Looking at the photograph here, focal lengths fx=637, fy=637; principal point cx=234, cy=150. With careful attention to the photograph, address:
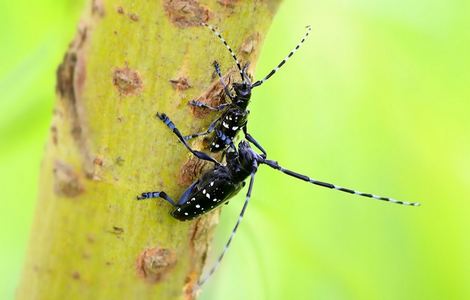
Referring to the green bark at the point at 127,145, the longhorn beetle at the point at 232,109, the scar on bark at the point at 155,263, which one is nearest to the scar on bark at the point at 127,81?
the green bark at the point at 127,145

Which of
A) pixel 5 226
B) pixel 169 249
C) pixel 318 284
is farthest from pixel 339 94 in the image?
pixel 5 226

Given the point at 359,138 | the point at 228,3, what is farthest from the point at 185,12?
the point at 359,138

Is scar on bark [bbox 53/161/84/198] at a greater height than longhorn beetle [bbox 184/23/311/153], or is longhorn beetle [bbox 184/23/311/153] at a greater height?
longhorn beetle [bbox 184/23/311/153]

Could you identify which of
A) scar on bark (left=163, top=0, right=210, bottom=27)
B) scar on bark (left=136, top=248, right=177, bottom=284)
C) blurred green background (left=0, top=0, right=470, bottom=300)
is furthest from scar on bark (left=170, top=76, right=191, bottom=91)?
blurred green background (left=0, top=0, right=470, bottom=300)

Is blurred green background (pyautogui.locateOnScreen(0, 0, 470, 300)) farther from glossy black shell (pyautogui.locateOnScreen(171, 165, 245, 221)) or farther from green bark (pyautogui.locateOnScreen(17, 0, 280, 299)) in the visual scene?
green bark (pyautogui.locateOnScreen(17, 0, 280, 299))

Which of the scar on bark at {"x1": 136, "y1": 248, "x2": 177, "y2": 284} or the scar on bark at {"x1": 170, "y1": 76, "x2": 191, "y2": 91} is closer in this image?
the scar on bark at {"x1": 170, "y1": 76, "x2": 191, "y2": 91}

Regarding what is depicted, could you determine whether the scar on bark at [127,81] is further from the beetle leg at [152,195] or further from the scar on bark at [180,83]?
the beetle leg at [152,195]

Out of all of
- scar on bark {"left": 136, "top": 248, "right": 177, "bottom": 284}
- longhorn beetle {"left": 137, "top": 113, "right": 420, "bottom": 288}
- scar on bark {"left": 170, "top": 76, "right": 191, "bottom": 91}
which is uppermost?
scar on bark {"left": 170, "top": 76, "right": 191, "bottom": 91}
